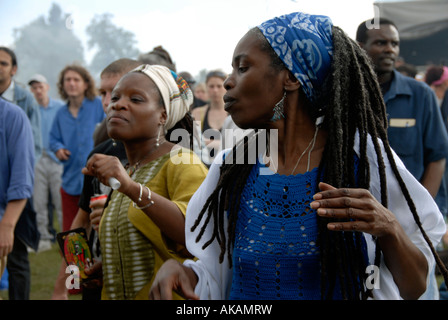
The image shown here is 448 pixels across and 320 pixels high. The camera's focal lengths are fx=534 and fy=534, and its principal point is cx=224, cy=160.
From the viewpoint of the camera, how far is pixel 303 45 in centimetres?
179

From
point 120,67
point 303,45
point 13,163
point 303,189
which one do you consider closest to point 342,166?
point 303,189

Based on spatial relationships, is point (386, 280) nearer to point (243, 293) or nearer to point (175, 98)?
point (243, 293)

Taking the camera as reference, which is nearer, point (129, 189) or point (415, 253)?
point (415, 253)

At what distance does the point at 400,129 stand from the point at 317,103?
2.19 m

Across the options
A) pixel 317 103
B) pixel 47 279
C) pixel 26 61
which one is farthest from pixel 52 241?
pixel 26 61

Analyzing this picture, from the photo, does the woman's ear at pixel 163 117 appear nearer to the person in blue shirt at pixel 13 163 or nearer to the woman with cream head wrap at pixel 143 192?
the woman with cream head wrap at pixel 143 192

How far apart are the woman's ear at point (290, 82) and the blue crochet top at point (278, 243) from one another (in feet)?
0.96

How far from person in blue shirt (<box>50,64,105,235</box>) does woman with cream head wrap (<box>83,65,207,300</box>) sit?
3.70 meters

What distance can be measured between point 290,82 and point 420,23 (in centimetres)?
800

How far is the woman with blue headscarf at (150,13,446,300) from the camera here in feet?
5.45

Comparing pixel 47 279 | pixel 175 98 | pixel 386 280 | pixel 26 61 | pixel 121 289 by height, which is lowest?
pixel 47 279

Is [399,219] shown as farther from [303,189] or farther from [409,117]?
[409,117]

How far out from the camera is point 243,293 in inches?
72.1

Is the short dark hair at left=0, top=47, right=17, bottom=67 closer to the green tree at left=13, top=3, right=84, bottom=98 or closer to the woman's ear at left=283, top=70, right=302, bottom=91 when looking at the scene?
the woman's ear at left=283, top=70, right=302, bottom=91
